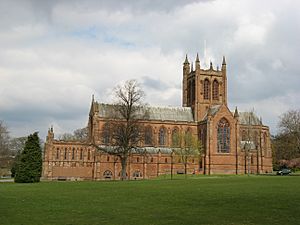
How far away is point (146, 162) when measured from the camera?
3371 inches

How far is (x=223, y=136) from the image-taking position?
92.1 meters

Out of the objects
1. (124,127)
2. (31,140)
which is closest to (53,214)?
(31,140)

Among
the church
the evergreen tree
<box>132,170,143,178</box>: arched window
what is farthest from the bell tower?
the evergreen tree

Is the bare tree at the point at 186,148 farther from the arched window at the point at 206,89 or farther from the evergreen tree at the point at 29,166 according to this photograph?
the evergreen tree at the point at 29,166

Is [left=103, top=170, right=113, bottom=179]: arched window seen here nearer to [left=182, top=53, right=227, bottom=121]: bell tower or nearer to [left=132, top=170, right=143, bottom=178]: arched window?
[left=132, top=170, right=143, bottom=178]: arched window

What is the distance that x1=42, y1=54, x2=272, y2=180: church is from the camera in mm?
81750

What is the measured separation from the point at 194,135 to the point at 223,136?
702cm

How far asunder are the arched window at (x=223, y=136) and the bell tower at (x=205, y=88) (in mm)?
6715

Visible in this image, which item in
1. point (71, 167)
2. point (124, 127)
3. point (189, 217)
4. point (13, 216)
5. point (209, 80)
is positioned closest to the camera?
point (189, 217)

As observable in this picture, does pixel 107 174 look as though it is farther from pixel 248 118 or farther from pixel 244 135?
pixel 248 118

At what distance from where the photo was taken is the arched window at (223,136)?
299ft

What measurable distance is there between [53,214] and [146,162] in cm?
6666

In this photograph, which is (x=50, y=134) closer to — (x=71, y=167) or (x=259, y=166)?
(x=71, y=167)

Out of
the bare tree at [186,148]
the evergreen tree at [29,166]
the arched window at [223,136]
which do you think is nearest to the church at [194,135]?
the arched window at [223,136]
